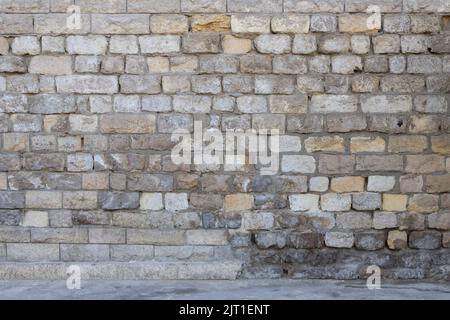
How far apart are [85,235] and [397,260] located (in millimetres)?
2775

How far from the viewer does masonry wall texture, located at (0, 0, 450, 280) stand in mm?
5680

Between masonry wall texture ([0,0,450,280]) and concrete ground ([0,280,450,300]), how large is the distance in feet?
0.47

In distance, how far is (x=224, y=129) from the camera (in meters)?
5.71

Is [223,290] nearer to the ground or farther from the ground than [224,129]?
nearer to the ground

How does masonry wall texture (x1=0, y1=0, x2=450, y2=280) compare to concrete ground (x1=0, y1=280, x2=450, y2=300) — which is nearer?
concrete ground (x1=0, y1=280, x2=450, y2=300)

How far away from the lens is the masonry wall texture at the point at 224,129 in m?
5.68

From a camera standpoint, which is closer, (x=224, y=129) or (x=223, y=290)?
(x=223, y=290)

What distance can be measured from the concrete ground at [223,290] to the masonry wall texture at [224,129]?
142mm

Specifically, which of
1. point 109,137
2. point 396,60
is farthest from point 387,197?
point 109,137

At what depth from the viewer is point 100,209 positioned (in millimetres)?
5773

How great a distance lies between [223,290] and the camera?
5402 mm

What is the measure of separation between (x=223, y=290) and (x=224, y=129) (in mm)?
1390

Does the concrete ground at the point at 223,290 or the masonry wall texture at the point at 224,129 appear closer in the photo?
the concrete ground at the point at 223,290

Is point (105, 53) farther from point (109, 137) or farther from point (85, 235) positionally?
point (85, 235)
